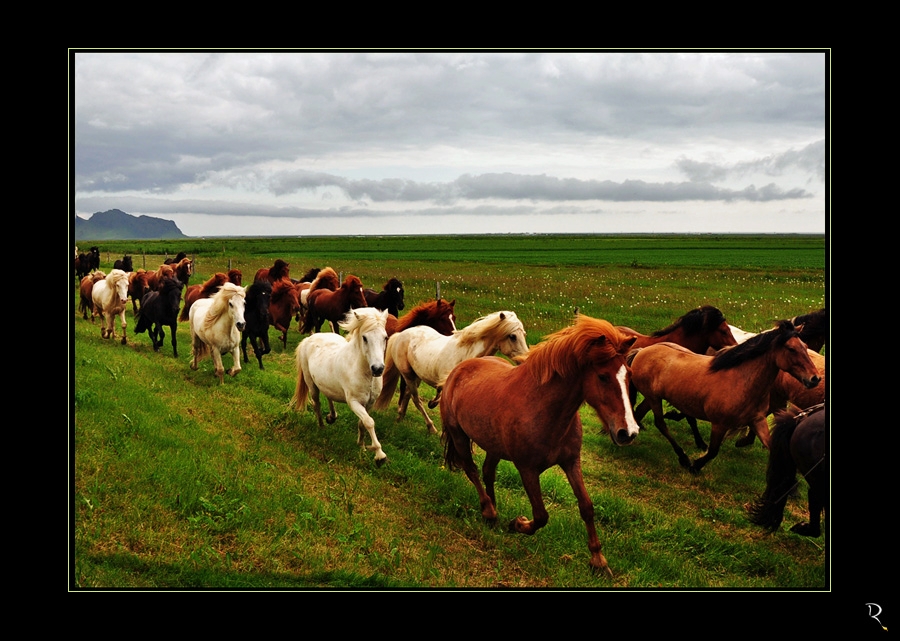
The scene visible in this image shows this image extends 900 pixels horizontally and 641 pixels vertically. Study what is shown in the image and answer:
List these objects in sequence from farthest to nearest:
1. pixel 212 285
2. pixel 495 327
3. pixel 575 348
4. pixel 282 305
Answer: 1. pixel 282 305
2. pixel 212 285
3. pixel 495 327
4. pixel 575 348

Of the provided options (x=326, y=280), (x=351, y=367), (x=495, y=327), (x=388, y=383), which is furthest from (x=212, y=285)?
(x=495, y=327)

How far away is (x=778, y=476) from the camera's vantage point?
16.8 feet

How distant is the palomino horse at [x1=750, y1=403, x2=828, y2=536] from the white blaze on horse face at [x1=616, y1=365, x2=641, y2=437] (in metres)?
2.02

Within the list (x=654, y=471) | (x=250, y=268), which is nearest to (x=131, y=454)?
(x=654, y=471)

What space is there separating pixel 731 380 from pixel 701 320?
194cm

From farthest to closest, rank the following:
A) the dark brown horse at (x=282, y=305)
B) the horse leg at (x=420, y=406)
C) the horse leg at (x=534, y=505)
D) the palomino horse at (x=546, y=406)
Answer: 1. the dark brown horse at (x=282, y=305)
2. the horse leg at (x=420, y=406)
3. the horse leg at (x=534, y=505)
4. the palomino horse at (x=546, y=406)

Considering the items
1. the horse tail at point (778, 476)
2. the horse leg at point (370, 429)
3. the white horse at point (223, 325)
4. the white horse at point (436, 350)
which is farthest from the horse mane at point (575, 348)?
the white horse at point (223, 325)

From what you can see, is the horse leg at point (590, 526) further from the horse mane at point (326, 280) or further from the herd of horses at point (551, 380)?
the horse mane at point (326, 280)

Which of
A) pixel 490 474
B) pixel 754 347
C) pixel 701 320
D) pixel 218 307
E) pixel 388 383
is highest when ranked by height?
pixel 218 307

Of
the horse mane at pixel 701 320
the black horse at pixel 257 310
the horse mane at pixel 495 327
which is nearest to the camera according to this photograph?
the horse mane at pixel 495 327

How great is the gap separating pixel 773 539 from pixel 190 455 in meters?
5.26

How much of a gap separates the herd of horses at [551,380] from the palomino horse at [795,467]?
0.01 meters

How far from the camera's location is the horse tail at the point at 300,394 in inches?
294

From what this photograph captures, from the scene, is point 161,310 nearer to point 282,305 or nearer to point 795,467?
point 282,305
